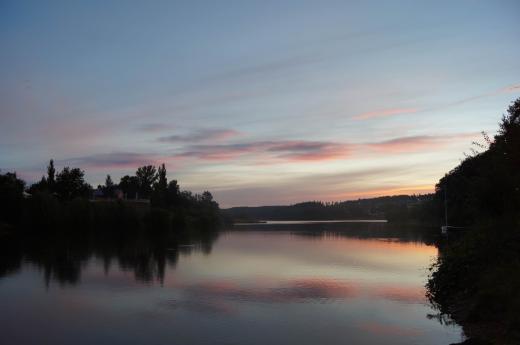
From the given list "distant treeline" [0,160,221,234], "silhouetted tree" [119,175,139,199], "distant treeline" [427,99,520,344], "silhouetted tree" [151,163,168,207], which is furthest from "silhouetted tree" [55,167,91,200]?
"distant treeline" [427,99,520,344]

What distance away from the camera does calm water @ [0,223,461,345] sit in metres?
13.8

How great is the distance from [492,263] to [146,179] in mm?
123633

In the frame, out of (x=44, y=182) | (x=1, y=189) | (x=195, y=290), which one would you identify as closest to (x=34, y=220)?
(x=1, y=189)

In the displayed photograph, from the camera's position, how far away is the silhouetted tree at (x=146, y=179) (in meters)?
132

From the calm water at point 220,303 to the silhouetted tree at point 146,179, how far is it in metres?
100

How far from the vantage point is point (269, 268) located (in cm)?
2925

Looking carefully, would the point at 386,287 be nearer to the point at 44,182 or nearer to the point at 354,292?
the point at 354,292

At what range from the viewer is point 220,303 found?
18219mm

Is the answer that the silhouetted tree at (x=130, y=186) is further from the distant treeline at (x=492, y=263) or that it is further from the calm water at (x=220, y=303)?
the distant treeline at (x=492, y=263)

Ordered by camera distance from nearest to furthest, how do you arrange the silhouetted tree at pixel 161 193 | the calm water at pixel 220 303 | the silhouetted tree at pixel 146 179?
1. the calm water at pixel 220 303
2. the silhouetted tree at pixel 161 193
3. the silhouetted tree at pixel 146 179

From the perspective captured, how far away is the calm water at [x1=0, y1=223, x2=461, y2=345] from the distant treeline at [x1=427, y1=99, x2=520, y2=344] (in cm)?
86

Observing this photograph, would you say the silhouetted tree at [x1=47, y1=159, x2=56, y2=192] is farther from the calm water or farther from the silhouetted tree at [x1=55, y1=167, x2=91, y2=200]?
the calm water

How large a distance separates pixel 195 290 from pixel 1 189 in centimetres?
5978

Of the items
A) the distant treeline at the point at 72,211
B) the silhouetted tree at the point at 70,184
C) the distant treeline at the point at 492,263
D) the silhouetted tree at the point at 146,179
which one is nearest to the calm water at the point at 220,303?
the distant treeline at the point at 492,263
